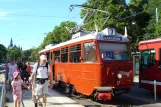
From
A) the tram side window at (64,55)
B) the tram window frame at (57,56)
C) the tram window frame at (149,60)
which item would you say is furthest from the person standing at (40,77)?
the tram window frame at (57,56)

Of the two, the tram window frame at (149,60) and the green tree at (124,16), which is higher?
the green tree at (124,16)

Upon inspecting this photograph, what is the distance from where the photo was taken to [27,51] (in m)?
177

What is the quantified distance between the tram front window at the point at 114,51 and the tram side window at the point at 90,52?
311mm

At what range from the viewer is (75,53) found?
48.6 ft

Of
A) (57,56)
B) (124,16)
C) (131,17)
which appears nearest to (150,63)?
(57,56)

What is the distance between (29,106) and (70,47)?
4898 mm

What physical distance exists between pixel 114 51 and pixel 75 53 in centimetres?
221

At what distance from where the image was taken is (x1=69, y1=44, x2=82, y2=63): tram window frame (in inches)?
562

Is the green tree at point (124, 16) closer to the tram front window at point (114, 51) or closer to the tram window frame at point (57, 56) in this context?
the tram window frame at point (57, 56)

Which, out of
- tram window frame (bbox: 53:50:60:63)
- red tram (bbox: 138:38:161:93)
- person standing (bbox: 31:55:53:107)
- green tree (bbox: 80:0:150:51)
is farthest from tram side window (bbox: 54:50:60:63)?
green tree (bbox: 80:0:150:51)

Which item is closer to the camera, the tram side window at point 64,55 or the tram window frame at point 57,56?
the tram side window at point 64,55

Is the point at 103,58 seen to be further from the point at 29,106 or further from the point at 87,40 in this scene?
the point at 29,106

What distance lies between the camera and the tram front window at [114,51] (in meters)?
13.1

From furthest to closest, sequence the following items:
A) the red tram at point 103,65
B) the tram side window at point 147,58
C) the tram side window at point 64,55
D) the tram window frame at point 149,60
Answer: the tram side window at point 64,55
the tram side window at point 147,58
the tram window frame at point 149,60
the red tram at point 103,65
